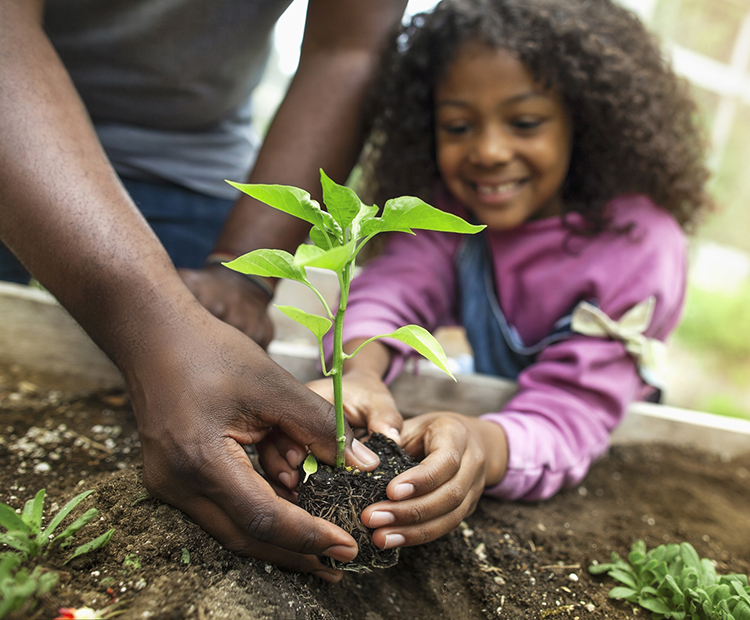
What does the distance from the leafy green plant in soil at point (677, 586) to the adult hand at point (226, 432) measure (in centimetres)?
69

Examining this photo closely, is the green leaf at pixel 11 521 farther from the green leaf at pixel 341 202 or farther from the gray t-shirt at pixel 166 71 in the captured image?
the gray t-shirt at pixel 166 71

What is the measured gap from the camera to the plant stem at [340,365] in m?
0.92

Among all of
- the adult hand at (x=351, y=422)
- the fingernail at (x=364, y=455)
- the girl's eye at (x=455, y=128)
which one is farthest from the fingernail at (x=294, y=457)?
the girl's eye at (x=455, y=128)

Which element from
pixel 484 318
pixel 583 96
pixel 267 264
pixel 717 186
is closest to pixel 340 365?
pixel 267 264

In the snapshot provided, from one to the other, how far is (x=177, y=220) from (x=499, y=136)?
1.31 meters

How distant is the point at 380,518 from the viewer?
0.97 metres

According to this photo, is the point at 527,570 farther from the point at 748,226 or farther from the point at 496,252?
the point at 748,226

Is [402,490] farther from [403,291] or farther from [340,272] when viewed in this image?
[403,291]

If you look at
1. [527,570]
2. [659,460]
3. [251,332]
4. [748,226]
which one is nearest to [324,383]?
[251,332]

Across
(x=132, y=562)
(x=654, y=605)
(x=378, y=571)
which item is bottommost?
(x=378, y=571)

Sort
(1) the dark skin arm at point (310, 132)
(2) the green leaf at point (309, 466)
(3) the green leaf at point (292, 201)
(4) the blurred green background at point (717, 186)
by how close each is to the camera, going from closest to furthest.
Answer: (3) the green leaf at point (292, 201)
(2) the green leaf at point (309, 466)
(1) the dark skin arm at point (310, 132)
(4) the blurred green background at point (717, 186)

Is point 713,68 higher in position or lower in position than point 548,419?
higher

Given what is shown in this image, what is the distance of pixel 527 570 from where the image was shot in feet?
4.09

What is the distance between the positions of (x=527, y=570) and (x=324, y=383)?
652 mm
